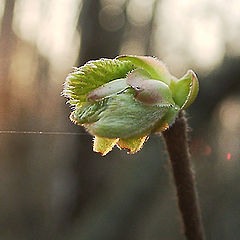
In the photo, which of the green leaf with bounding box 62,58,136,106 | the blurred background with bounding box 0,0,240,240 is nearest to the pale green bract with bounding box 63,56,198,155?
the green leaf with bounding box 62,58,136,106

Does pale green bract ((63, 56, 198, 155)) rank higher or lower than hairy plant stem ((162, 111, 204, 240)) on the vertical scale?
higher

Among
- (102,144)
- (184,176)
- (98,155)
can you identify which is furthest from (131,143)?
(98,155)

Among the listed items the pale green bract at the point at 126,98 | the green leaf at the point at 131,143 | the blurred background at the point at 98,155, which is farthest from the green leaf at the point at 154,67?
the blurred background at the point at 98,155

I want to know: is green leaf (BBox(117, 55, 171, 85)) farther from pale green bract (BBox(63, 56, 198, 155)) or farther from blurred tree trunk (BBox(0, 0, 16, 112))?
blurred tree trunk (BBox(0, 0, 16, 112))

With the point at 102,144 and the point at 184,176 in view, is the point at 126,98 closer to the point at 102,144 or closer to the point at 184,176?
the point at 102,144

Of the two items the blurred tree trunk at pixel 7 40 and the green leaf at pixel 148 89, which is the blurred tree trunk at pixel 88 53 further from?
the green leaf at pixel 148 89

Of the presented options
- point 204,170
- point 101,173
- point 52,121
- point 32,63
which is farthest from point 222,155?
point 32,63

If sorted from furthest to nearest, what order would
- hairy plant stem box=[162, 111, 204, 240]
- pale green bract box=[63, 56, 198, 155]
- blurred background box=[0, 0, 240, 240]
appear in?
blurred background box=[0, 0, 240, 240] → hairy plant stem box=[162, 111, 204, 240] → pale green bract box=[63, 56, 198, 155]
